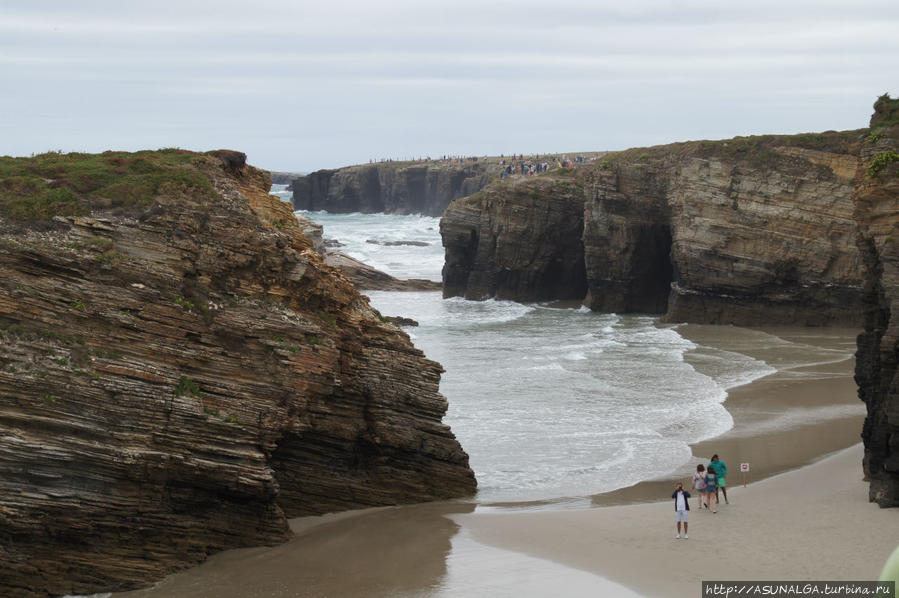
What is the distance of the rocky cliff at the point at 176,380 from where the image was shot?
45.1 ft

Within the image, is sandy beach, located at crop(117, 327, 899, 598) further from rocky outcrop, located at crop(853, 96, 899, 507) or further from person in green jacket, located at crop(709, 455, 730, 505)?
rocky outcrop, located at crop(853, 96, 899, 507)

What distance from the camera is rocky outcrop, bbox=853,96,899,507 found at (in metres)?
16.7

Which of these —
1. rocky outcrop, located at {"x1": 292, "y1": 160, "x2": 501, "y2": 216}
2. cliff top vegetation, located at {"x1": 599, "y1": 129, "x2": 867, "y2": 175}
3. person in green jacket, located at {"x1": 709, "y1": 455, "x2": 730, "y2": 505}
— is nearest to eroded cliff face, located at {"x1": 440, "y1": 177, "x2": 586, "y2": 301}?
cliff top vegetation, located at {"x1": 599, "y1": 129, "x2": 867, "y2": 175}

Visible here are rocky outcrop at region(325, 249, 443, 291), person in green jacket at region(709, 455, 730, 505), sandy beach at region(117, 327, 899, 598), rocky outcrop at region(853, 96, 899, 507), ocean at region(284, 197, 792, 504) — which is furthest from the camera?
rocky outcrop at region(325, 249, 443, 291)

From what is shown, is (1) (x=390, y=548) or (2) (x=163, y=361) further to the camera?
(1) (x=390, y=548)

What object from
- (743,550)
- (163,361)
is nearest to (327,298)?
(163,361)

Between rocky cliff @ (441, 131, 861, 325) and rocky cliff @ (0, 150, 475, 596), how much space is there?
95.9 ft

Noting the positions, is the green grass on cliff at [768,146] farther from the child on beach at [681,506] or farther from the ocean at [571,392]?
the child on beach at [681,506]

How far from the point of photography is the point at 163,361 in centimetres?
1513

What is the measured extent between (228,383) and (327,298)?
2.86 metres

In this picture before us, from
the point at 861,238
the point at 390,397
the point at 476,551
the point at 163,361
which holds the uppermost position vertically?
the point at 861,238

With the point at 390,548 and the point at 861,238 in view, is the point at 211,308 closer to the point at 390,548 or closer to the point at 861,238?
the point at 390,548

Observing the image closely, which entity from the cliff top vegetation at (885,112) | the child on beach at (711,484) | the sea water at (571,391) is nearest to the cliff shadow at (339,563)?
the sea water at (571,391)

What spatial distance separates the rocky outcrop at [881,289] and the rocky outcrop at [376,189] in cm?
11919
